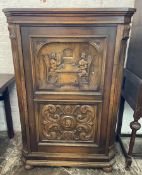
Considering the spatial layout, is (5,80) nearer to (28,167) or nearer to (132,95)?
(28,167)

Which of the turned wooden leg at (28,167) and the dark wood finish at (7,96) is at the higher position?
Answer: the dark wood finish at (7,96)

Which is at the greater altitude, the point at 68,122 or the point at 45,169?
the point at 68,122

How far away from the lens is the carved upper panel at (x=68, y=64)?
122 centimetres

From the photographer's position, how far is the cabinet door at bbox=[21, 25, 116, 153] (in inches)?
46.6

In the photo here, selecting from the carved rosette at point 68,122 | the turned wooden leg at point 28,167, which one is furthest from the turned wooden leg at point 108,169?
the turned wooden leg at point 28,167

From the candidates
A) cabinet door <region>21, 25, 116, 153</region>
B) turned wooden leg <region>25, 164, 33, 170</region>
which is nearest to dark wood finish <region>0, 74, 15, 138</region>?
cabinet door <region>21, 25, 116, 153</region>

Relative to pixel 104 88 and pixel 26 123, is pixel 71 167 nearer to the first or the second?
pixel 26 123

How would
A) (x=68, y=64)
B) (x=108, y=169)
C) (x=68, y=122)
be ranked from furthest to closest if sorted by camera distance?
1. (x=108, y=169)
2. (x=68, y=122)
3. (x=68, y=64)

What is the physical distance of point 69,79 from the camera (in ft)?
4.25

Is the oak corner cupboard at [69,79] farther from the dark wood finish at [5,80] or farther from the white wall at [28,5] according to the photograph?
the white wall at [28,5]

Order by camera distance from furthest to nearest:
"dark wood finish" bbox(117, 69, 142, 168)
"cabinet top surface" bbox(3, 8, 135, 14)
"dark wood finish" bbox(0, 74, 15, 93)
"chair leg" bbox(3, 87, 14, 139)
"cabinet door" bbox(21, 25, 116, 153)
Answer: "chair leg" bbox(3, 87, 14, 139) < "dark wood finish" bbox(0, 74, 15, 93) < "dark wood finish" bbox(117, 69, 142, 168) < "cabinet door" bbox(21, 25, 116, 153) < "cabinet top surface" bbox(3, 8, 135, 14)

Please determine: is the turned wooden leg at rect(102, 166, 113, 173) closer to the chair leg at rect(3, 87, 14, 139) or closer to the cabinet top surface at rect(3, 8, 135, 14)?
the chair leg at rect(3, 87, 14, 139)

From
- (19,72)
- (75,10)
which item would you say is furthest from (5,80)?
(75,10)

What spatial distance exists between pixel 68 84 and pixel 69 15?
1.45 ft
